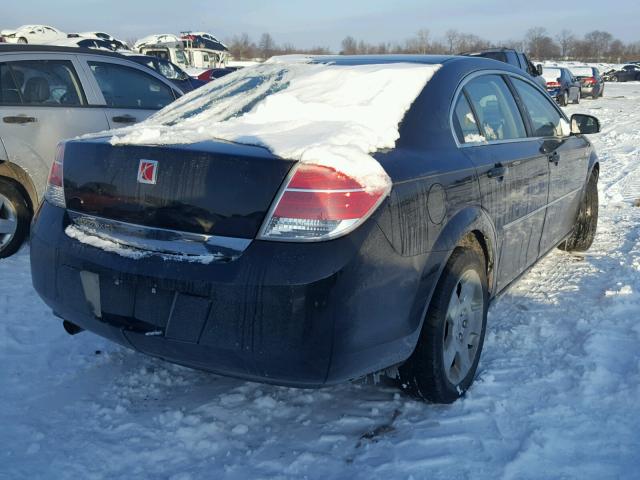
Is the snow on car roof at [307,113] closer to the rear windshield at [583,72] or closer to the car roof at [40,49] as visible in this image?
the car roof at [40,49]

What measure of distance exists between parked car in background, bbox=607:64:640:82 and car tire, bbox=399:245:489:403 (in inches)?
2167

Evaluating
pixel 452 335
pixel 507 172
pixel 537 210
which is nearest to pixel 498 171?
pixel 507 172

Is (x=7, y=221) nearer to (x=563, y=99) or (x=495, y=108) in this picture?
(x=495, y=108)

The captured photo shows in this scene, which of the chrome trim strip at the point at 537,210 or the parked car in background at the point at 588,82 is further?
the parked car in background at the point at 588,82

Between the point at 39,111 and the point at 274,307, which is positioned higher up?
the point at 39,111

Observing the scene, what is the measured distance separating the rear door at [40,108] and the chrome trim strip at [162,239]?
111 inches

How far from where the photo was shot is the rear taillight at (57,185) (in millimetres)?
2732

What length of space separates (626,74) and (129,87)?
5371 cm

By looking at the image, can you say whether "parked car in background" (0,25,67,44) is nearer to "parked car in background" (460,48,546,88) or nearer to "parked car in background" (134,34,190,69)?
"parked car in background" (134,34,190,69)

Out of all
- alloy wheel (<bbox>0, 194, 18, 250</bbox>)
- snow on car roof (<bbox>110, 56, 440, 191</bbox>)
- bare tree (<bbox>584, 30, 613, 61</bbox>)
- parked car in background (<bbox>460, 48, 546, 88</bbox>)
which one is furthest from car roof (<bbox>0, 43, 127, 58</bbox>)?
bare tree (<bbox>584, 30, 613, 61</bbox>)

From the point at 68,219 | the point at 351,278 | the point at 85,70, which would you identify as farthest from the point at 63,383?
the point at 85,70

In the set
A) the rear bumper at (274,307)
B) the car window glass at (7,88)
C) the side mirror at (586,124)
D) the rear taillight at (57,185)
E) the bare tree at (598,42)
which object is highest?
the bare tree at (598,42)

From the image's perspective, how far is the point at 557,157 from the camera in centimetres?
401

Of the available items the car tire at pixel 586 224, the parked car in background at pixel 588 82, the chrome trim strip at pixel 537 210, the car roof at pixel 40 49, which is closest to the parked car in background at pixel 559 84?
the parked car in background at pixel 588 82
